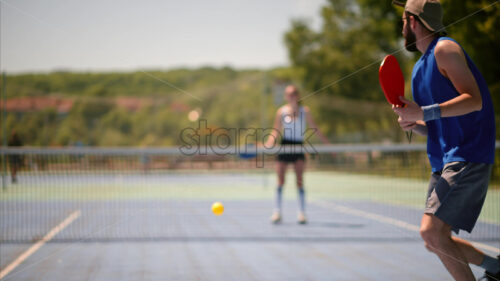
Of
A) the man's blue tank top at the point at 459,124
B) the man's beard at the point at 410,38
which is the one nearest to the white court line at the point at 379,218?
the man's blue tank top at the point at 459,124

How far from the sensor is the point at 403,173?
8242 mm

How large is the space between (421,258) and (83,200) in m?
8.25

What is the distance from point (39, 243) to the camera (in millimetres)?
5473

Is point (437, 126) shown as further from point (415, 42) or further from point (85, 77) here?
point (85, 77)

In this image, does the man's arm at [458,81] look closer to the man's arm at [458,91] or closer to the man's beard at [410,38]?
the man's arm at [458,91]

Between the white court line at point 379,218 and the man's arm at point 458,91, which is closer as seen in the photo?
the man's arm at point 458,91

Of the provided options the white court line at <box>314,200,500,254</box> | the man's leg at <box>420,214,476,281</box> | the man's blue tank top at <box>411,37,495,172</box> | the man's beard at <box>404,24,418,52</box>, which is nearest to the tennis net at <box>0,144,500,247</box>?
the white court line at <box>314,200,500,254</box>

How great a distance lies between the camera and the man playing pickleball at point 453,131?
8.22 ft

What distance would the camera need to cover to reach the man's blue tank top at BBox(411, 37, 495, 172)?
8.59 feet

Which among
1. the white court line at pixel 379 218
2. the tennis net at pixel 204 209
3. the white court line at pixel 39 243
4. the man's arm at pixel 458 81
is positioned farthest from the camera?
the tennis net at pixel 204 209

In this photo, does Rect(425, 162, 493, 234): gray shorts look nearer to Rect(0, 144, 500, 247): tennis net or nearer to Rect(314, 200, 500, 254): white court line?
Rect(314, 200, 500, 254): white court line

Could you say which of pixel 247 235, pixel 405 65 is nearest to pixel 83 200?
pixel 247 235

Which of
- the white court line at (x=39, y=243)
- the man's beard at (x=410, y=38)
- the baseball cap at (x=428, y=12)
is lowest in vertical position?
the white court line at (x=39, y=243)

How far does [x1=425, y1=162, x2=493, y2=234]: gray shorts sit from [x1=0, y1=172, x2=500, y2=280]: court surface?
1477mm
